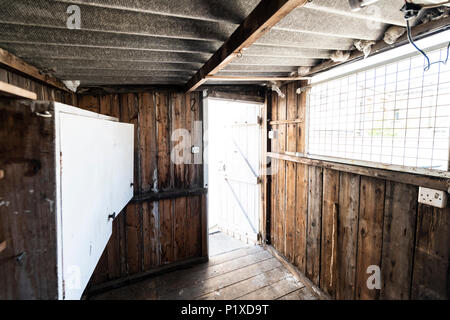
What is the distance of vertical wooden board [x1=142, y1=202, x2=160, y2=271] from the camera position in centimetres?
274

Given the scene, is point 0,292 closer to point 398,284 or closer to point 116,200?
point 116,200

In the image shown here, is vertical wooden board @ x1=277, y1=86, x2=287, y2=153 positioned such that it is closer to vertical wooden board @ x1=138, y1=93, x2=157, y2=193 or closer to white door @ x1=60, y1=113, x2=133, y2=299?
vertical wooden board @ x1=138, y1=93, x2=157, y2=193

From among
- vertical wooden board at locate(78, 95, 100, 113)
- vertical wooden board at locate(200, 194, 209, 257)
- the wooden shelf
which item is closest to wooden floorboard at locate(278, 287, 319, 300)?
vertical wooden board at locate(200, 194, 209, 257)

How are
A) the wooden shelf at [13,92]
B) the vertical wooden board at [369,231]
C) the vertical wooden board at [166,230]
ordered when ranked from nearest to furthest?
the wooden shelf at [13,92], the vertical wooden board at [369,231], the vertical wooden board at [166,230]

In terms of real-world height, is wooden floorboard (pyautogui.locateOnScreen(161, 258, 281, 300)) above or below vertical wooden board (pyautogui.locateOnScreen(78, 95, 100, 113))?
below

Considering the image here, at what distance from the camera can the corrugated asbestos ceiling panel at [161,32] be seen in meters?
1.09

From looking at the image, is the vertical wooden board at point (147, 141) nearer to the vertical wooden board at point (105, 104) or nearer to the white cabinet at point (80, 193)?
the vertical wooden board at point (105, 104)

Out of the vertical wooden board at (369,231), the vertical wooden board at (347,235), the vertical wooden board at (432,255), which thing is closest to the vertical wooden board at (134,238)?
the vertical wooden board at (347,235)

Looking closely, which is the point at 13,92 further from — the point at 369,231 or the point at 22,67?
the point at 369,231

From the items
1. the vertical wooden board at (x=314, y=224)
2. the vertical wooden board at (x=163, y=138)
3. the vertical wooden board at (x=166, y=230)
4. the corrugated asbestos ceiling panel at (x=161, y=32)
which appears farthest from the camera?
the vertical wooden board at (x=166, y=230)

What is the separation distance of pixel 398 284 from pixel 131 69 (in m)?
2.81

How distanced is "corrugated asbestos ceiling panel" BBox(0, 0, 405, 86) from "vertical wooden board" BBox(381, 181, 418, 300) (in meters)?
1.16

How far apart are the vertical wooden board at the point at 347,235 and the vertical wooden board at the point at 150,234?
212 cm
